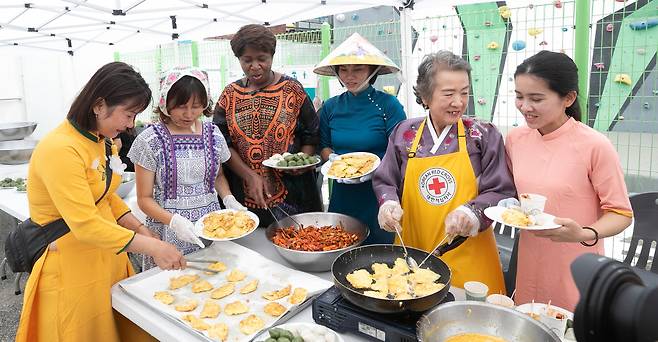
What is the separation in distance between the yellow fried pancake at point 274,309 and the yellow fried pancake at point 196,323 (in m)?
0.23

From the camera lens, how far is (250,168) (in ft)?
8.88

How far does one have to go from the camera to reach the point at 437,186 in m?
2.05

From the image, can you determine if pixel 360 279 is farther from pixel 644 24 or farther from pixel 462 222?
pixel 644 24

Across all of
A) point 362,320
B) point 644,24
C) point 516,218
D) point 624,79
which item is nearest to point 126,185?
point 362,320

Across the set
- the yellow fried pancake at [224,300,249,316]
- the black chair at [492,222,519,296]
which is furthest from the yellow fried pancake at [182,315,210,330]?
the black chair at [492,222,519,296]

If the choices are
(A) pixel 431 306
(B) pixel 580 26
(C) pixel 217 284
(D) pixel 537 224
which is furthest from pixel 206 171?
(B) pixel 580 26

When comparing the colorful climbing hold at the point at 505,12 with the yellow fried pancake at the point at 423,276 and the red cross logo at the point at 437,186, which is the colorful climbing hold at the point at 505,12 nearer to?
the red cross logo at the point at 437,186

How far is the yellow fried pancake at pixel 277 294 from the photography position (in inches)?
71.0

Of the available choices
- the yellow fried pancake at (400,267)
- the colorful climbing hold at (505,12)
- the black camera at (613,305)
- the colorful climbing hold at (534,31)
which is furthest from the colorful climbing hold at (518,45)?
the black camera at (613,305)

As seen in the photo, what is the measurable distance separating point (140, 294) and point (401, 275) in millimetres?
1120

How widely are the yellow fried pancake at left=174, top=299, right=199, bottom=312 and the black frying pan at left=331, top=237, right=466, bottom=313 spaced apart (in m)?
0.59

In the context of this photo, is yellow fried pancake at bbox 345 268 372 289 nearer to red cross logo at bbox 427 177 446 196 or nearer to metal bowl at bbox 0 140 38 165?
red cross logo at bbox 427 177 446 196

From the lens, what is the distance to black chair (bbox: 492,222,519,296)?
2.46 meters

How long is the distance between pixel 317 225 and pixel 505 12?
3299mm
